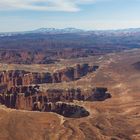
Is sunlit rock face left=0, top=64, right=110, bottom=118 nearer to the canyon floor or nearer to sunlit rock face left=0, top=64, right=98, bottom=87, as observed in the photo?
the canyon floor

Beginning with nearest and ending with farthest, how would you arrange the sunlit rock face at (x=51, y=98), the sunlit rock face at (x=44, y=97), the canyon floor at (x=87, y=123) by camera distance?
the canyon floor at (x=87, y=123) → the sunlit rock face at (x=51, y=98) → the sunlit rock face at (x=44, y=97)

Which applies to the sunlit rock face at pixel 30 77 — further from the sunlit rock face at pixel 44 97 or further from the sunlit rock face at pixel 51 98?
the sunlit rock face at pixel 44 97

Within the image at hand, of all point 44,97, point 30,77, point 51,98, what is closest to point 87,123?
point 51,98

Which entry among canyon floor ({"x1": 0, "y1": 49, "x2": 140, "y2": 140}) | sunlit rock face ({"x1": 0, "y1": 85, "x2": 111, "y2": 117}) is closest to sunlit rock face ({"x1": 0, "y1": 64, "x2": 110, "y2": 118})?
sunlit rock face ({"x1": 0, "y1": 85, "x2": 111, "y2": 117})

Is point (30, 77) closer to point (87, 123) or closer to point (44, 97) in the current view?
point (44, 97)

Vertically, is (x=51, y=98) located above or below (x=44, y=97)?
below

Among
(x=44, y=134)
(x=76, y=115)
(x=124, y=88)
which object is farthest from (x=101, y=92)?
(x=44, y=134)

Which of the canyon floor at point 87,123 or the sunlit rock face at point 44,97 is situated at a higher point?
the canyon floor at point 87,123

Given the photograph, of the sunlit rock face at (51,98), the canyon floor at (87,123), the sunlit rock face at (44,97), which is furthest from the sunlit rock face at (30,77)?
the canyon floor at (87,123)

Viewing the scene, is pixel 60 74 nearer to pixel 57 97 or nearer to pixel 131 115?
pixel 57 97

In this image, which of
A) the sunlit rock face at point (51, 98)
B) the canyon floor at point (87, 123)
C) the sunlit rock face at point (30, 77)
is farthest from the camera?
the sunlit rock face at point (30, 77)

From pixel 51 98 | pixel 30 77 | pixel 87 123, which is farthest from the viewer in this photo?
pixel 30 77
